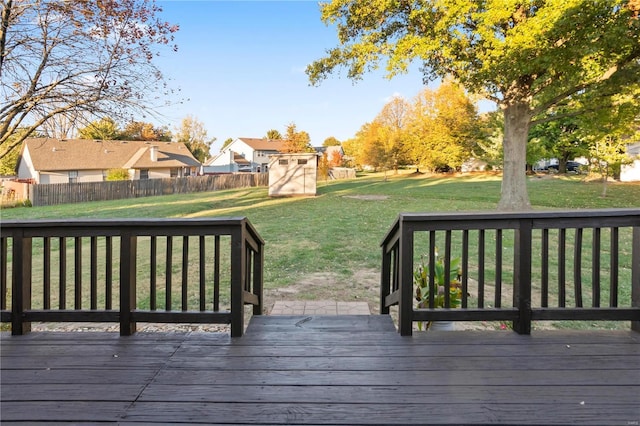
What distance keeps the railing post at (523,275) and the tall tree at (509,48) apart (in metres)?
8.00

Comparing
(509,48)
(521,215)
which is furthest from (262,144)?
(521,215)

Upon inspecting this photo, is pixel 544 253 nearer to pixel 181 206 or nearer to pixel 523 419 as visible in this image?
pixel 523 419

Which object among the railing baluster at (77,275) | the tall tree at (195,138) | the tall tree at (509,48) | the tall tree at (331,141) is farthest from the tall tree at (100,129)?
the tall tree at (331,141)

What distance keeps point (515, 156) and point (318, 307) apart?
9812 mm

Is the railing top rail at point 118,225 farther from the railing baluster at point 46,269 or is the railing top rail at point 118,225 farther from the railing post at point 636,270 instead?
the railing post at point 636,270

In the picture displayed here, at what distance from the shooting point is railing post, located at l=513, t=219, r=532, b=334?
2680 mm

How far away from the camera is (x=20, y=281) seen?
2.75m

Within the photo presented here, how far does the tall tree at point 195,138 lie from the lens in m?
46.9

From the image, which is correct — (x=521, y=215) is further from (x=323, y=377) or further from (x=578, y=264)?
(x=323, y=377)

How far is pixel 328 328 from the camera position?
9.64 ft

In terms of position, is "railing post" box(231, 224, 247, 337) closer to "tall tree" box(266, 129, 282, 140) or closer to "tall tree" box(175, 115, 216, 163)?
"tall tree" box(175, 115, 216, 163)

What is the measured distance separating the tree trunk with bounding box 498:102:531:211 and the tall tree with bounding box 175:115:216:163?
40418 millimetres

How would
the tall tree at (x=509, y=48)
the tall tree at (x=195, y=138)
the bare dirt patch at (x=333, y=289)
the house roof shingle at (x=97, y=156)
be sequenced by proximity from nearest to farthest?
the bare dirt patch at (x=333, y=289)
the tall tree at (x=509, y=48)
the house roof shingle at (x=97, y=156)
the tall tree at (x=195, y=138)

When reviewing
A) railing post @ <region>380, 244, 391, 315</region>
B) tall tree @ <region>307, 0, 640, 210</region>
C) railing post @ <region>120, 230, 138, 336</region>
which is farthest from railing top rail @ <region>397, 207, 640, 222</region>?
tall tree @ <region>307, 0, 640, 210</region>
